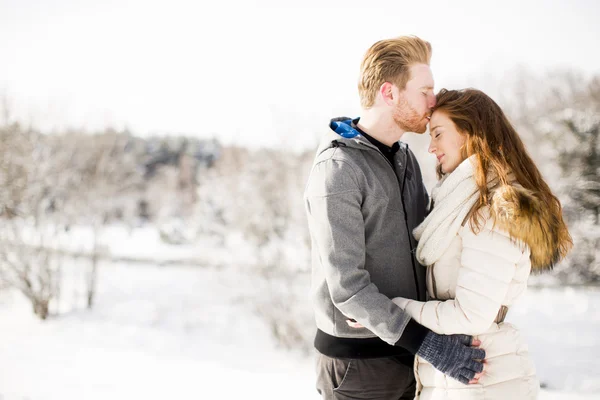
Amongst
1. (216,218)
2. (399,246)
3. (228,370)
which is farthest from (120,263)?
(399,246)

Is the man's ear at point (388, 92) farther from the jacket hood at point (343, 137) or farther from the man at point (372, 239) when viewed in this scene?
the jacket hood at point (343, 137)

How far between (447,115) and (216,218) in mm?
13341

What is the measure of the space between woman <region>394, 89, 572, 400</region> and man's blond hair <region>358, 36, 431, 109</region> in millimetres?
197

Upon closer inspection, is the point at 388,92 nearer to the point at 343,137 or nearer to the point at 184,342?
the point at 343,137

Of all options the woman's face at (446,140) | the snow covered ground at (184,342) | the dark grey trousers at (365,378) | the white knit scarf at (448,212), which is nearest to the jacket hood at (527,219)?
the white knit scarf at (448,212)

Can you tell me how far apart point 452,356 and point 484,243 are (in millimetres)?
402

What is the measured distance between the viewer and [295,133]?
13789 millimetres

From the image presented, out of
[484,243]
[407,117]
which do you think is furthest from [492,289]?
[407,117]

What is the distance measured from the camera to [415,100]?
6.09 ft

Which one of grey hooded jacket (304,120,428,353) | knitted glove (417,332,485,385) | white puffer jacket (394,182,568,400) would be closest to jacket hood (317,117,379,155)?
grey hooded jacket (304,120,428,353)

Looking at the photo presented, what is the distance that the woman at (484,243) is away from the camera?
1.58 metres

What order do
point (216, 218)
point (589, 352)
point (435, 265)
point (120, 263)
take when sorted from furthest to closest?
point (120, 263), point (216, 218), point (589, 352), point (435, 265)

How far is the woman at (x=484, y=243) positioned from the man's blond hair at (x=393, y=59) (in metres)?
0.20

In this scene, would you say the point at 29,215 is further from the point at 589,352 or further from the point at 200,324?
the point at 589,352
